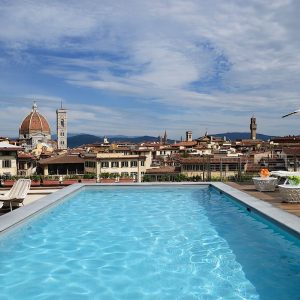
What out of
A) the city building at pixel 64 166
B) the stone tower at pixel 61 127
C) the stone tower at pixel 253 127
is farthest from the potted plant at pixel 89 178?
the stone tower at pixel 61 127

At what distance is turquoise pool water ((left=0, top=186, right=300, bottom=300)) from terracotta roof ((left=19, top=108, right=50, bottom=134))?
139 meters

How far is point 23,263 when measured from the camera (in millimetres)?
6938

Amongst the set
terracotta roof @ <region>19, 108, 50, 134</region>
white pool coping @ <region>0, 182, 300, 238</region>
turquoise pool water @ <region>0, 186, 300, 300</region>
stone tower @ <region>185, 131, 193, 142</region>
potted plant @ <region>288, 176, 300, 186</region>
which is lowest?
turquoise pool water @ <region>0, 186, 300, 300</region>

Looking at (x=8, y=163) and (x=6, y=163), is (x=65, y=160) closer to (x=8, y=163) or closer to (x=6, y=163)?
(x=8, y=163)

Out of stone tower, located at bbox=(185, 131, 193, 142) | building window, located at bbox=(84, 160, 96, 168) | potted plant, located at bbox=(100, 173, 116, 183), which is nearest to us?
potted plant, located at bbox=(100, 173, 116, 183)

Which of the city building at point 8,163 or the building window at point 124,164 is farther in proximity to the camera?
the building window at point 124,164

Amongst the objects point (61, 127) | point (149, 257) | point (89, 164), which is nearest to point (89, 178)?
point (89, 164)

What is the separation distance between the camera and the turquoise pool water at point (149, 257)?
575 centimetres

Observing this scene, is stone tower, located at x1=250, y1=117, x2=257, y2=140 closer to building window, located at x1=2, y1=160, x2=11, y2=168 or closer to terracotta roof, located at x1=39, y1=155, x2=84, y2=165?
terracotta roof, located at x1=39, y1=155, x2=84, y2=165

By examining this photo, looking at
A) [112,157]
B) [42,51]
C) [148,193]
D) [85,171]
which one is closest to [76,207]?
[148,193]

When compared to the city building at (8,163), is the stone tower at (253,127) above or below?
above

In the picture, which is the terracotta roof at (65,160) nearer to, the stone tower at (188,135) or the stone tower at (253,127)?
the stone tower at (188,135)

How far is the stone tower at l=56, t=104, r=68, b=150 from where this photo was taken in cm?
18225

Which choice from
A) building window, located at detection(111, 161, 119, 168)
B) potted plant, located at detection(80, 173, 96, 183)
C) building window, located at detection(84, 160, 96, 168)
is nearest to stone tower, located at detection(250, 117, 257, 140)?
building window, located at detection(84, 160, 96, 168)
